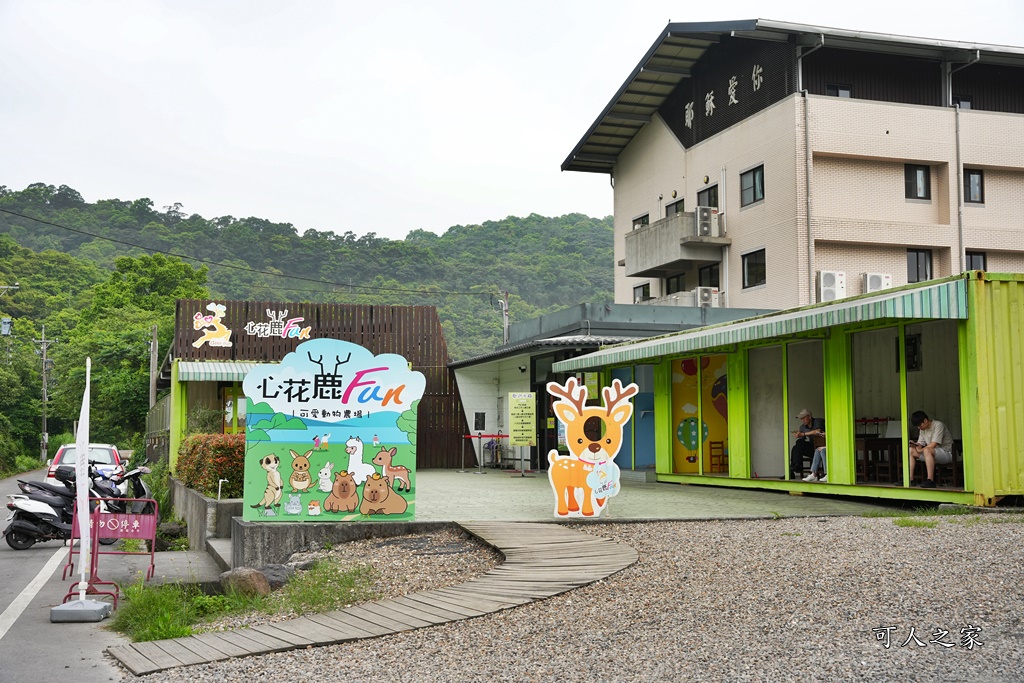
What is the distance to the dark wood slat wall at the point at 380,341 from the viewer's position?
89.1ft

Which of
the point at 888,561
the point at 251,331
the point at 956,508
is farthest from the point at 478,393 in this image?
the point at 888,561

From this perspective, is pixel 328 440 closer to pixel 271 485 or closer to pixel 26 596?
pixel 271 485

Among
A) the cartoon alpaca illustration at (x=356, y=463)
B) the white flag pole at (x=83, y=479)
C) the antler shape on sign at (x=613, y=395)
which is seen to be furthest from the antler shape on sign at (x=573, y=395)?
the white flag pole at (x=83, y=479)

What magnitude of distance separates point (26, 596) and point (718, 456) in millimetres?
11201

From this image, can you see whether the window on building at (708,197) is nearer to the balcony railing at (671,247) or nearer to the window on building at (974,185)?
the balcony railing at (671,247)

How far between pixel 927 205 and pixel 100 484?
926 inches

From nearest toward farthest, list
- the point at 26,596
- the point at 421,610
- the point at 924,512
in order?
the point at 421,610 → the point at 26,596 → the point at 924,512

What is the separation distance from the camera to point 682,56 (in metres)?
30.9

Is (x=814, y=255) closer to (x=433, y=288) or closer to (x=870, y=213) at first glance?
(x=870, y=213)

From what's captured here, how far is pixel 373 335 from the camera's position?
28.5 m

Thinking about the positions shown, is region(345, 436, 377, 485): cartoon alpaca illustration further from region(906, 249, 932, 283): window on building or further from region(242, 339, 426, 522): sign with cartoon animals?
region(906, 249, 932, 283): window on building

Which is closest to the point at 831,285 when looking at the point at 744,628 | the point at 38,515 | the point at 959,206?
the point at 959,206

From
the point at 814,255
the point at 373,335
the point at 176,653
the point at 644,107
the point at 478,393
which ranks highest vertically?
the point at 644,107

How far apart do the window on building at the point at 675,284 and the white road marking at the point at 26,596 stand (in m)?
23.5
